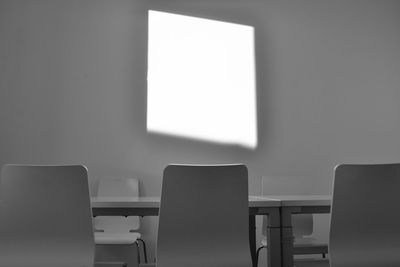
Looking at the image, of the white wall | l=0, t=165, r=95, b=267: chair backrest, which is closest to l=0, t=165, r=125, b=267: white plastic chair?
l=0, t=165, r=95, b=267: chair backrest

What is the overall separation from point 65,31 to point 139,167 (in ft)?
4.47

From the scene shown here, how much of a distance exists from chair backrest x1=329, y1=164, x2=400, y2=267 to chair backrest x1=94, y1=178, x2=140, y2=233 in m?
2.04

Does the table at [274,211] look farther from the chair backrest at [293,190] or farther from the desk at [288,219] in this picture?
the chair backrest at [293,190]

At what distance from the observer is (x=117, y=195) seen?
10.9 feet

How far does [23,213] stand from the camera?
1.58 metres

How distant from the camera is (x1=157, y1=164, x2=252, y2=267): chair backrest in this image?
154cm

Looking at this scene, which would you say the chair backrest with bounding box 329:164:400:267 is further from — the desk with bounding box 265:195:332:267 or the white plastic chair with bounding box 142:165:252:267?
the white plastic chair with bounding box 142:165:252:267

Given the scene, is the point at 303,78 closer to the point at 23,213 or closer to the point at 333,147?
the point at 333,147

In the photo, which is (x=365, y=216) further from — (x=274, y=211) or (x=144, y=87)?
(x=144, y=87)

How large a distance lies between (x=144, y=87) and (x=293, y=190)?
5.11ft

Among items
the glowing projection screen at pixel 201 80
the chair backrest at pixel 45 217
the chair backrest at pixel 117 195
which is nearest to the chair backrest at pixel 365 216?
the chair backrest at pixel 45 217

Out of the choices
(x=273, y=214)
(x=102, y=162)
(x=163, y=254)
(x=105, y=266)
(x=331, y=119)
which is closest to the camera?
(x=163, y=254)

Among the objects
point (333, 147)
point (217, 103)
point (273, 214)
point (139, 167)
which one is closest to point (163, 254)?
point (273, 214)

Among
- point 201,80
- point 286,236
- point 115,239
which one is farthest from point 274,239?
point 201,80
